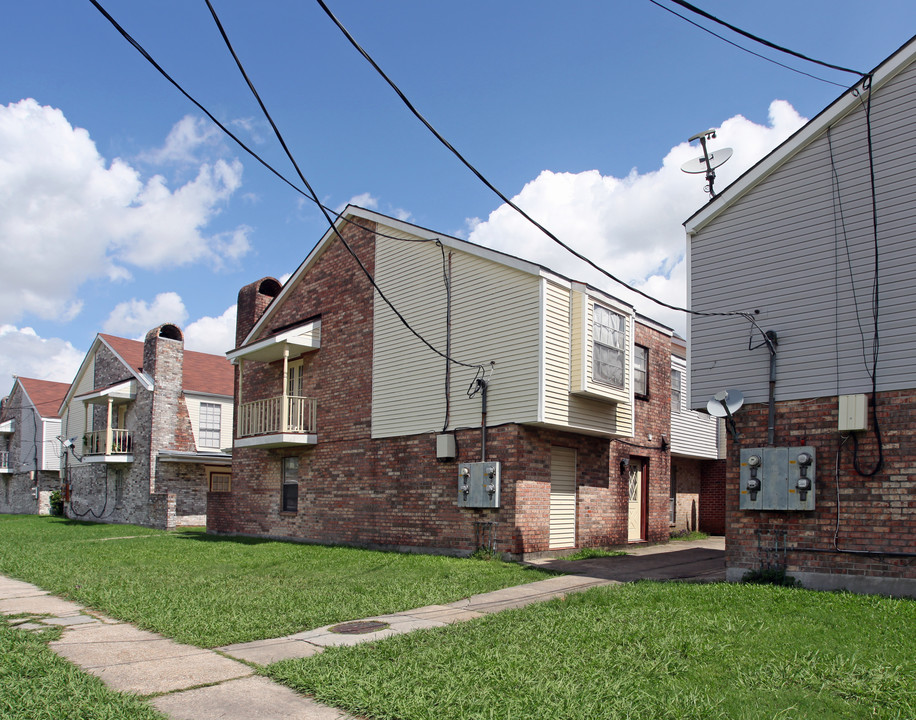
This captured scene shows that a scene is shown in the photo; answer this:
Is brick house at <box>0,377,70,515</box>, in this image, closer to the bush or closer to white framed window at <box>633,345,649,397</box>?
the bush

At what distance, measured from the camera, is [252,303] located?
2275cm

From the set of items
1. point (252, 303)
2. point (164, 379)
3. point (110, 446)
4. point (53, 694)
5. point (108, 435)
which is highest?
point (252, 303)

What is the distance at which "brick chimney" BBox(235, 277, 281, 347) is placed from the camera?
2269 centimetres

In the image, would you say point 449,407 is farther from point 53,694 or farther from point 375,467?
point 53,694

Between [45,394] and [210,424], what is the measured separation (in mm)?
18008

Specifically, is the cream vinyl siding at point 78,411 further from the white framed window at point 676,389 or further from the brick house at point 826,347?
Answer: the brick house at point 826,347

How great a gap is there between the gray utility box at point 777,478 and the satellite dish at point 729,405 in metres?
0.39

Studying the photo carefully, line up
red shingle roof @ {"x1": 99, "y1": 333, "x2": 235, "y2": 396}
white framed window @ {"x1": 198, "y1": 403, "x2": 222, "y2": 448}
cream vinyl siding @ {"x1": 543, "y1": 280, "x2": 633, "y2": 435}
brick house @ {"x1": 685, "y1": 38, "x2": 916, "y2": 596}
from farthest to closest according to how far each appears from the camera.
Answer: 1. red shingle roof @ {"x1": 99, "y1": 333, "x2": 235, "y2": 396}
2. white framed window @ {"x1": 198, "y1": 403, "x2": 222, "y2": 448}
3. cream vinyl siding @ {"x1": 543, "y1": 280, "x2": 633, "y2": 435}
4. brick house @ {"x1": 685, "y1": 38, "x2": 916, "y2": 596}

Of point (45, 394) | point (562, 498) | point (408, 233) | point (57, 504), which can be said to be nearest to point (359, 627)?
point (562, 498)

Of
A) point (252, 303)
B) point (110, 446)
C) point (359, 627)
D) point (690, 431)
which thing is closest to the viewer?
point (359, 627)

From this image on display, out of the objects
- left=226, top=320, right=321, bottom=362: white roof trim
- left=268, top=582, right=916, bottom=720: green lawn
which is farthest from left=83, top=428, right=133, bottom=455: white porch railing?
left=268, top=582, right=916, bottom=720: green lawn

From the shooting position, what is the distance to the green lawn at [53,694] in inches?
205

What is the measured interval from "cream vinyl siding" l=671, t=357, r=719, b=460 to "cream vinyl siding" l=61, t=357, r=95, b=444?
24702mm

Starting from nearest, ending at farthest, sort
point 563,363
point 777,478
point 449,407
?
point 777,478 < point 563,363 < point 449,407
